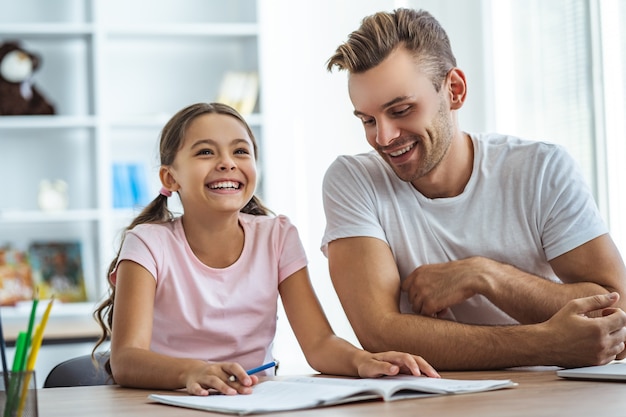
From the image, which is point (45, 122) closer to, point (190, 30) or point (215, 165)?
point (190, 30)

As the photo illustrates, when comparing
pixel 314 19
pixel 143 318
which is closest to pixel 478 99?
pixel 314 19

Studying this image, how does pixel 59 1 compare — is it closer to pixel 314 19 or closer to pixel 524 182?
pixel 314 19

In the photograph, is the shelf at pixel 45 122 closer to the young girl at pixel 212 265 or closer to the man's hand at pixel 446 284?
the young girl at pixel 212 265

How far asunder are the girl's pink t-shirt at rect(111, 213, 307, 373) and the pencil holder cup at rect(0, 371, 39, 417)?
2.38 feet

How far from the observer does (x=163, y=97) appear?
461 cm

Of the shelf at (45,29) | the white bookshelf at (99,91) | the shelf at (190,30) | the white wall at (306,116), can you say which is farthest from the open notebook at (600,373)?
the shelf at (45,29)

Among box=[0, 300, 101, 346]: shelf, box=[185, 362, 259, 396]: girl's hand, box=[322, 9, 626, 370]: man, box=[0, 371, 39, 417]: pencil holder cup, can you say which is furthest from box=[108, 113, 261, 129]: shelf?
box=[0, 371, 39, 417]: pencil holder cup

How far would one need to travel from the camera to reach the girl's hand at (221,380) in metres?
1.30

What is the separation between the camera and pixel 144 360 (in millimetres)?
1493

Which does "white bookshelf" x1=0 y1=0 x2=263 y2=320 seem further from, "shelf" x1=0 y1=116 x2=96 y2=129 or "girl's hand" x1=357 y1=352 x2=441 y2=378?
"girl's hand" x1=357 y1=352 x2=441 y2=378

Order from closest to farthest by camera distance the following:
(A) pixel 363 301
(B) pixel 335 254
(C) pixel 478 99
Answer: (A) pixel 363 301 → (B) pixel 335 254 → (C) pixel 478 99

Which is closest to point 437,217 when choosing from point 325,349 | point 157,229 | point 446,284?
point 446,284

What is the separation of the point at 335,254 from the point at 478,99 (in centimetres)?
217

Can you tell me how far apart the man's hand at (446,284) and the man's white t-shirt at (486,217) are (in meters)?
0.13
